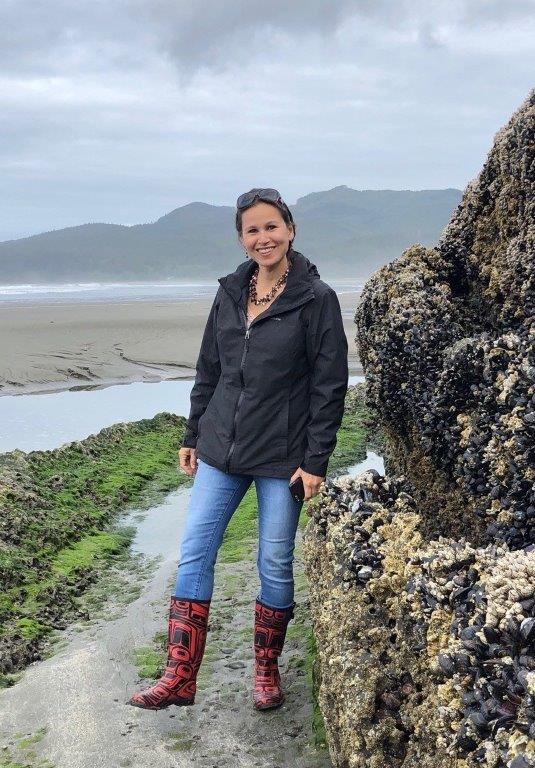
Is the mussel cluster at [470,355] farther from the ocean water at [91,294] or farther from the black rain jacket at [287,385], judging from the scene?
the ocean water at [91,294]

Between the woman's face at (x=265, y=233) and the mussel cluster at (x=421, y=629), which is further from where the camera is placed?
the woman's face at (x=265, y=233)

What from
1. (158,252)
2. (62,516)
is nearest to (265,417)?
(62,516)

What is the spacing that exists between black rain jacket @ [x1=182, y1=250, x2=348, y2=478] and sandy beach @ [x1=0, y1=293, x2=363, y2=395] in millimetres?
16581

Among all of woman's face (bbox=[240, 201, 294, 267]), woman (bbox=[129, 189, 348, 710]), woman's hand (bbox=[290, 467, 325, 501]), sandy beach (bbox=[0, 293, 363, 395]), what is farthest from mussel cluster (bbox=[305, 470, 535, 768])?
sandy beach (bbox=[0, 293, 363, 395])

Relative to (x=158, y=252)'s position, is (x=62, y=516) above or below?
below

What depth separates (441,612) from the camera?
2771 mm

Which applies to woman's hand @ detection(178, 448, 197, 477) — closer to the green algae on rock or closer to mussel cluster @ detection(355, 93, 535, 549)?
mussel cluster @ detection(355, 93, 535, 549)

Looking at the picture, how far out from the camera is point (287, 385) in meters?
4.32

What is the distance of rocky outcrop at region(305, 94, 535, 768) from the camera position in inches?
93.8

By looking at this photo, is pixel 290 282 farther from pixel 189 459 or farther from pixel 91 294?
pixel 91 294

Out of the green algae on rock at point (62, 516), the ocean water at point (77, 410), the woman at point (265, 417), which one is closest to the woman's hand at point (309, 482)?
the woman at point (265, 417)

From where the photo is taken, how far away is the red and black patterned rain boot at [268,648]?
15.0 feet

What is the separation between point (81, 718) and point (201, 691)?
27.6 inches

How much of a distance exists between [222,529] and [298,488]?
536mm
